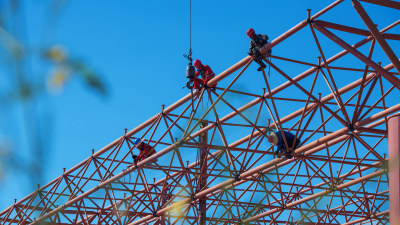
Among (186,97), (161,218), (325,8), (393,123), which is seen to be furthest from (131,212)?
(393,123)

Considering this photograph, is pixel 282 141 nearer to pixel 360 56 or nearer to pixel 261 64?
pixel 261 64

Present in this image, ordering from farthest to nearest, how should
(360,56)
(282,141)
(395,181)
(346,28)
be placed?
(282,141) → (346,28) → (360,56) → (395,181)

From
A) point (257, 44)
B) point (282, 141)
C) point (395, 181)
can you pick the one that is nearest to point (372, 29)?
point (257, 44)

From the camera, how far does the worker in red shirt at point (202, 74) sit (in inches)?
737

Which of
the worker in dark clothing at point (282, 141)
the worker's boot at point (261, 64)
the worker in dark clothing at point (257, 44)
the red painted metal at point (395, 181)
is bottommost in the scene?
the red painted metal at point (395, 181)

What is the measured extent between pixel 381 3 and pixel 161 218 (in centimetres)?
1495

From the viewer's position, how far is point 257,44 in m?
16.6

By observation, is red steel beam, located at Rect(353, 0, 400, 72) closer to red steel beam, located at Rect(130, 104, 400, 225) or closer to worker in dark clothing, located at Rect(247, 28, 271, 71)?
red steel beam, located at Rect(130, 104, 400, 225)

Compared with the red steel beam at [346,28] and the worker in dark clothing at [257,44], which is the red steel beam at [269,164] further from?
the worker in dark clothing at [257,44]

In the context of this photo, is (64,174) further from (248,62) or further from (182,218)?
(248,62)

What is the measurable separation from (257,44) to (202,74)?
302cm

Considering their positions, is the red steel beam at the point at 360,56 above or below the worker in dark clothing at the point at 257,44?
below

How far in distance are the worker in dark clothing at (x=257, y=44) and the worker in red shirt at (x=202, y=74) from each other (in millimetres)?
2451

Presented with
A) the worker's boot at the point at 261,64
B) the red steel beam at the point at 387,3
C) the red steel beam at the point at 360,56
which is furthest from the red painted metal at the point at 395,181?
the worker's boot at the point at 261,64
